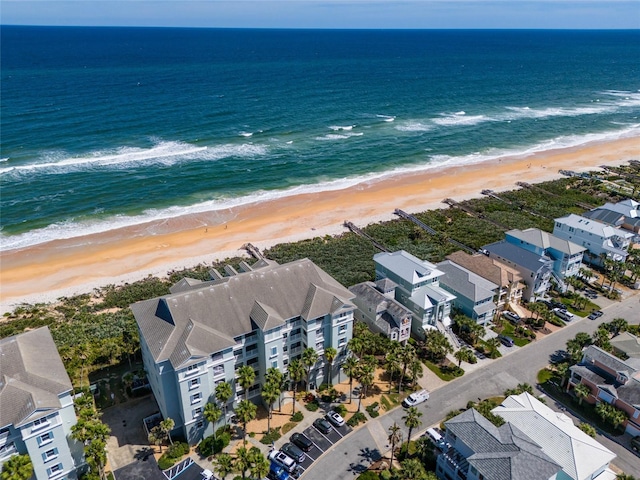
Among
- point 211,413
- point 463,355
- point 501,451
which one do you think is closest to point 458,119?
point 463,355

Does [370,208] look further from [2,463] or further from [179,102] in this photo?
[179,102]

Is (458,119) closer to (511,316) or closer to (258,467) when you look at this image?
(511,316)

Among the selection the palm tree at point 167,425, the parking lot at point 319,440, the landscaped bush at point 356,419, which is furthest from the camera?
the landscaped bush at point 356,419

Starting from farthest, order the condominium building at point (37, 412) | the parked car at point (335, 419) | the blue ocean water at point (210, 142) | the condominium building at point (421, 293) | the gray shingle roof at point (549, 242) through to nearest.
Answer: the blue ocean water at point (210, 142) → the gray shingle roof at point (549, 242) → the condominium building at point (421, 293) → the parked car at point (335, 419) → the condominium building at point (37, 412)

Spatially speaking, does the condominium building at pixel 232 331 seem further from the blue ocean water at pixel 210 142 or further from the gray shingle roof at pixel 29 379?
the blue ocean water at pixel 210 142

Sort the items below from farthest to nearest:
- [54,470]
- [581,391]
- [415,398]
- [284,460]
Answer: [415,398], [581,391], [284,460], [54,470]

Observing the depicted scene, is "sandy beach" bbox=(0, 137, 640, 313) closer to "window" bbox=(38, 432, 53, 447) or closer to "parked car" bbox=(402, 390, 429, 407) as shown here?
"window" bbox=(38, 432, 53, 447)

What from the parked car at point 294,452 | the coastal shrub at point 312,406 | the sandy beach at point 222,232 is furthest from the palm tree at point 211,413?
the sandy beach at point 222,232
